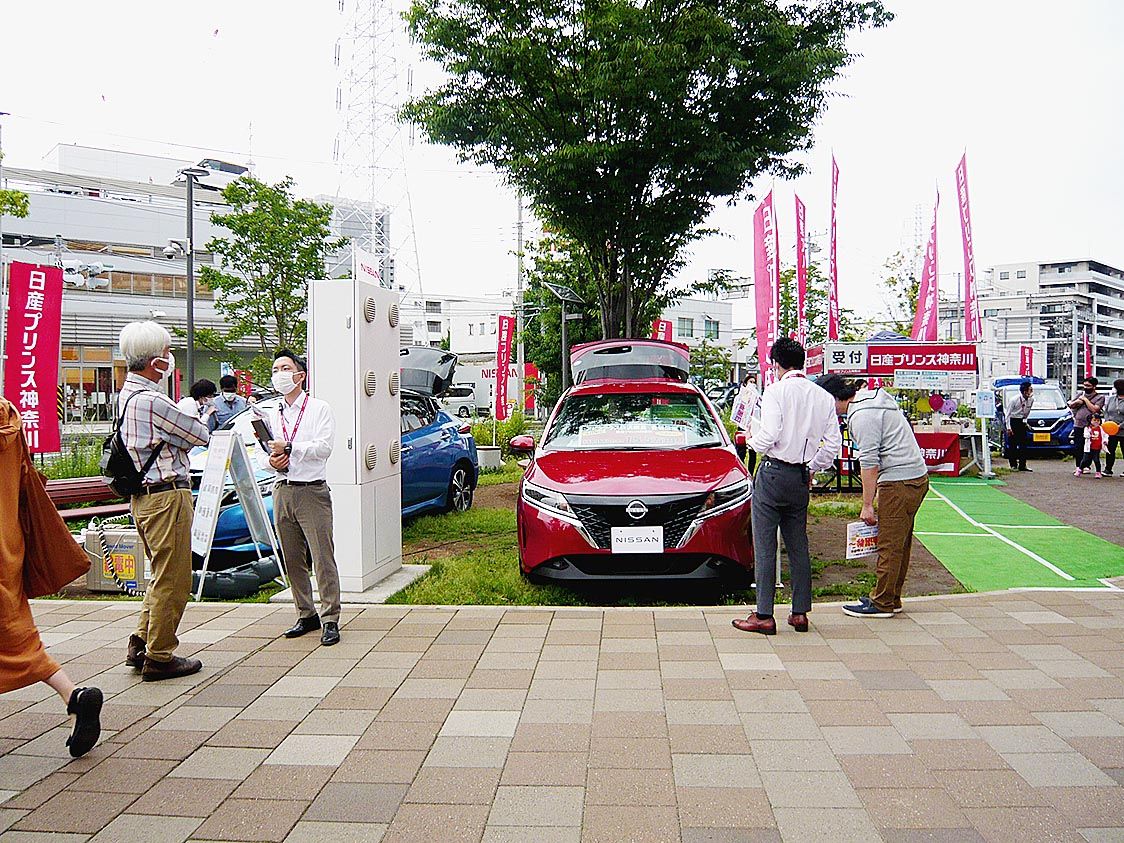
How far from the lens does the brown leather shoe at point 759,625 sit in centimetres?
556

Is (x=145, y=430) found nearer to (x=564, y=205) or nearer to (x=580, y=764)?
(x=580, y=764)

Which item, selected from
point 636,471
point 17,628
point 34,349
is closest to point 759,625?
point 636,471

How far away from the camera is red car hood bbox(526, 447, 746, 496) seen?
20.8 feet

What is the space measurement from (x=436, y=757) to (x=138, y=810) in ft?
3.75

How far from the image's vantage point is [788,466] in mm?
5520

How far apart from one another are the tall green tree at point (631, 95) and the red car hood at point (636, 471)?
6.84m

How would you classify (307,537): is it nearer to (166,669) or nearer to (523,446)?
(166,669)

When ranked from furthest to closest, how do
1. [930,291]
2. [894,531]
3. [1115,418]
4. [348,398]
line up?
[930,291] → [1115,418] → [348,398] → [894,531]

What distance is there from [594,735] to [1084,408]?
15335mm

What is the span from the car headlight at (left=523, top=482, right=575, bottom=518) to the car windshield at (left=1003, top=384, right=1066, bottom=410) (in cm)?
1621

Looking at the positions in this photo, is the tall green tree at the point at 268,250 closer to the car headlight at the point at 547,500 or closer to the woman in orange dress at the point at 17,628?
the car headlight at the point at 547,500

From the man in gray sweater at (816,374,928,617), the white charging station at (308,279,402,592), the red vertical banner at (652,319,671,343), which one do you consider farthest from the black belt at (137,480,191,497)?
the red vertical banner at (652,319,671,343)

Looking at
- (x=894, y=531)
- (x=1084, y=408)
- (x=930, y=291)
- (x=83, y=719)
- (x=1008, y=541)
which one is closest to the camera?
(x=83, y=719)

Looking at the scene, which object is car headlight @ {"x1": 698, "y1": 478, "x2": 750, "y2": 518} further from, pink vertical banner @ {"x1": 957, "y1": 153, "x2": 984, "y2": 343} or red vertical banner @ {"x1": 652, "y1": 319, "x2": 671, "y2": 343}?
red vertical banner @ {"x1": 652, "y1": 319, "x2": 671, "y2": 343}
